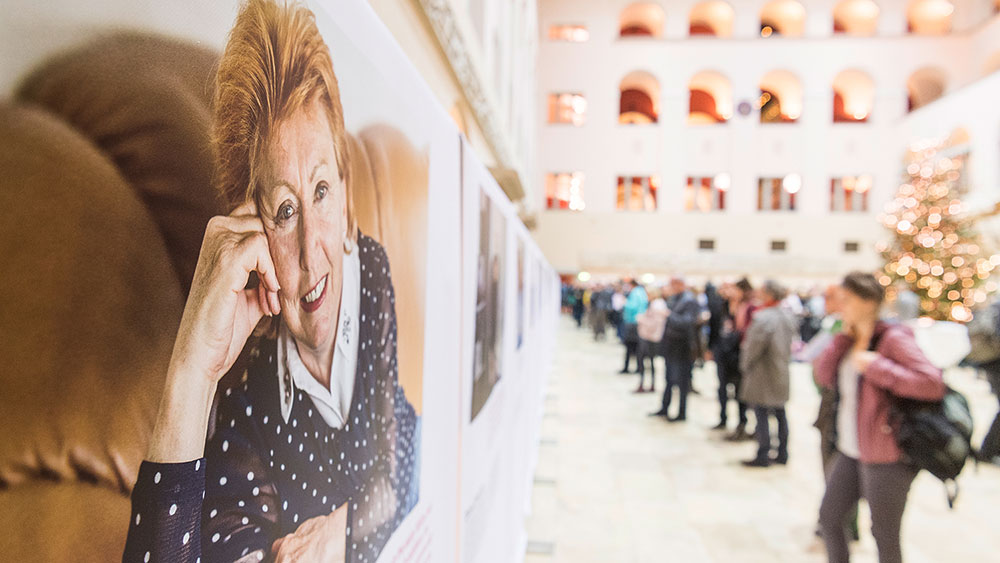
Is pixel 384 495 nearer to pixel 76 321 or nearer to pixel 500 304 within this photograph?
pixel 76 321

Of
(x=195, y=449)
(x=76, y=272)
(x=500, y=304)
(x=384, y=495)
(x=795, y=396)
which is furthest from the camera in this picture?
(x=795, y=396)

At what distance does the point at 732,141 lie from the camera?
2541 cm

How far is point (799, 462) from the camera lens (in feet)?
20.5

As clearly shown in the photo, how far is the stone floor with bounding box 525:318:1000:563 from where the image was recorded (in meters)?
4.23

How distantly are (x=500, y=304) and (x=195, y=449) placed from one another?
177 centimetres

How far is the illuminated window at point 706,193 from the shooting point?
2556cm

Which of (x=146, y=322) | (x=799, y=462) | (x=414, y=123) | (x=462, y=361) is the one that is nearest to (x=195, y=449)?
(x=146, y=322)

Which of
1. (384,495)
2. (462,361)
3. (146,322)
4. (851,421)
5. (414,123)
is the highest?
(414,123)

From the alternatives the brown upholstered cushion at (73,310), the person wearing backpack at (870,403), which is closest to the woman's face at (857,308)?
the person wearing backpack at (870,403)

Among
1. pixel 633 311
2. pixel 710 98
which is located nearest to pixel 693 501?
pixel 633 311

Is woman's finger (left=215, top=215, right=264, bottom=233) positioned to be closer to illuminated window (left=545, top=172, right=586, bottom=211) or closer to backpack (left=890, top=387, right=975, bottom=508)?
backpack (left=890, top=387, right=975, bottom=508)

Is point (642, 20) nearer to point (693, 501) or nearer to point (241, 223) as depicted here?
point (693, 501)

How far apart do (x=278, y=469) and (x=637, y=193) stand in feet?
86.3

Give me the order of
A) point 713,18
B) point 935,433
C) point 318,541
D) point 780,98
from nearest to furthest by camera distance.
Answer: point 318,541 → point 935,433 → point 780,98 → point 713,18
